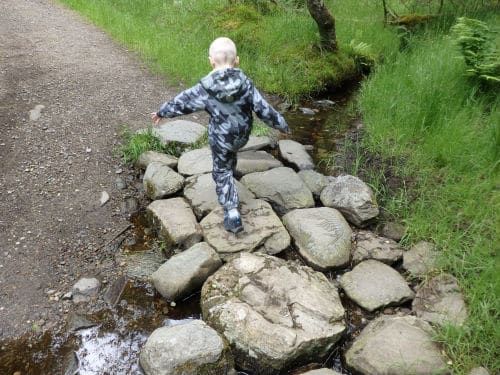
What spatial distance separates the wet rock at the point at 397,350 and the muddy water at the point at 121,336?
0.55 feet

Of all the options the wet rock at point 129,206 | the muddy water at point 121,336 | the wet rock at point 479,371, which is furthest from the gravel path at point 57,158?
the wet rock at point 479,371

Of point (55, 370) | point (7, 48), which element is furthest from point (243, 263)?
point (7, 48)

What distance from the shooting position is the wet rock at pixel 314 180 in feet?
14.5

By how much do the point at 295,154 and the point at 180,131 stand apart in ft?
4.82

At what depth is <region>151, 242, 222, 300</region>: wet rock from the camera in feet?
10.8

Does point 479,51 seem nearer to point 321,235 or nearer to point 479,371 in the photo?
point 321,235

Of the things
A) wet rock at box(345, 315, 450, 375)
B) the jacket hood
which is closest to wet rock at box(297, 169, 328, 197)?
the jacket hood

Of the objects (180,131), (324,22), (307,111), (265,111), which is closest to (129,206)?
(180,131)

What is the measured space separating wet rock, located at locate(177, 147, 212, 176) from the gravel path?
0.62 m

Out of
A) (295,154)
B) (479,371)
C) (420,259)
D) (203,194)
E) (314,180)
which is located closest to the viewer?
(479,371)

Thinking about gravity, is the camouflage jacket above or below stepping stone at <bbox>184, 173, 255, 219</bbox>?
above

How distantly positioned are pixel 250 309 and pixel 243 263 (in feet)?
1.48

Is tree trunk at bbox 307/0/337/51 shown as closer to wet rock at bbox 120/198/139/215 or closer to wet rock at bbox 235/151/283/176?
wet rock at bbox 235/151/283/176

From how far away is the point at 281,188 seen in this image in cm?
430
